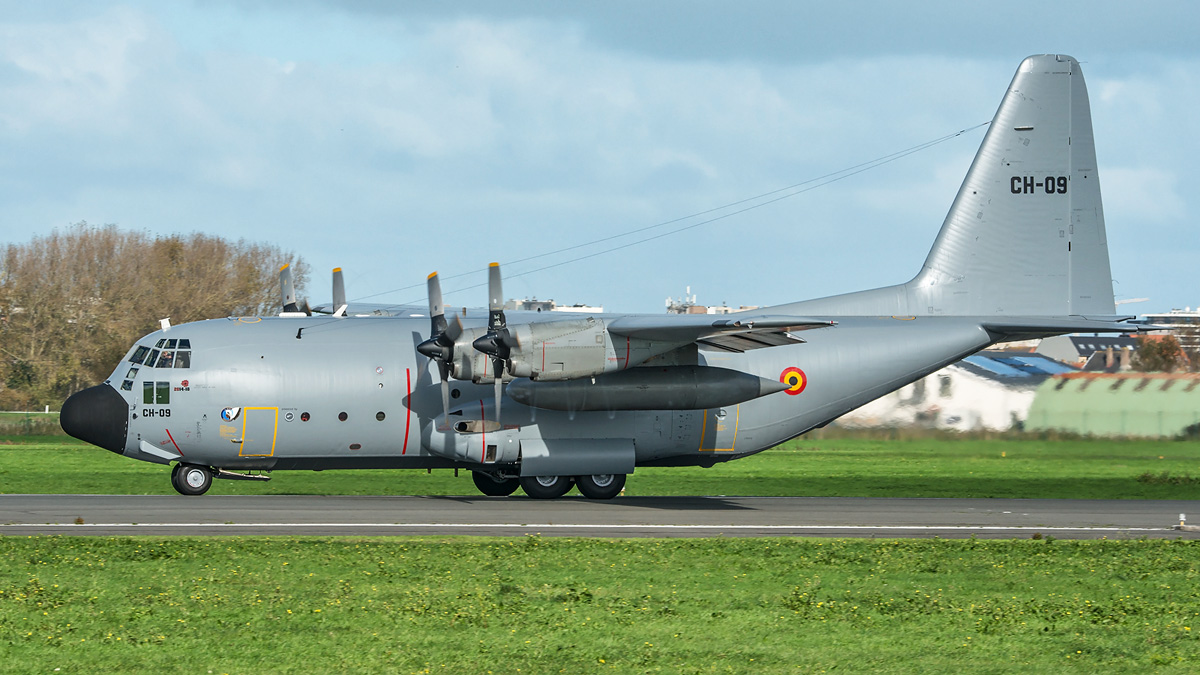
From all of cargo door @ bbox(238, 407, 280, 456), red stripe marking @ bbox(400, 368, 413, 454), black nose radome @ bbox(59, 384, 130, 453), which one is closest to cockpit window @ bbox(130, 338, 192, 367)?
black nose radome @ bbox(59, 384, 130, 453)

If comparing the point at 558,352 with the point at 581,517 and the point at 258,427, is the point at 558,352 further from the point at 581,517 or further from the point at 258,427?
the point at 258,427

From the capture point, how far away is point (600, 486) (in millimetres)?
24500

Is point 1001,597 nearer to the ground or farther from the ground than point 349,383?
nearer to the ground

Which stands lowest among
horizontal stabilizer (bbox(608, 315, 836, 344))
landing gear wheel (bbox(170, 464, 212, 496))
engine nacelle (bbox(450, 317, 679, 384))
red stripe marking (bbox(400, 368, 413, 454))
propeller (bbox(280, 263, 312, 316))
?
landing gear wheel (bbox(170, 464, 212, 496))

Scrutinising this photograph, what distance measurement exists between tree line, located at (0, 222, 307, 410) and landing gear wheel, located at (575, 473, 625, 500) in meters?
37.3

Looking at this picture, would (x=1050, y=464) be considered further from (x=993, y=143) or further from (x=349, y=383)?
(x=349, y=383)

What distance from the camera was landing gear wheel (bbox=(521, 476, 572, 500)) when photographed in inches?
957

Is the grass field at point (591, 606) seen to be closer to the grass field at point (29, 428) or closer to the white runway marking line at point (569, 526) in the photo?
the white runway marking line at point (569, 526)

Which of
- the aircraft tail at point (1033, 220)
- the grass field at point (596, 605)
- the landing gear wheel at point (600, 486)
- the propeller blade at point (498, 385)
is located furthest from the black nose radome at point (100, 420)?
the aircraft tail at point (1033, 220)

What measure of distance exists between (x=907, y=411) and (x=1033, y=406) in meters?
3.44

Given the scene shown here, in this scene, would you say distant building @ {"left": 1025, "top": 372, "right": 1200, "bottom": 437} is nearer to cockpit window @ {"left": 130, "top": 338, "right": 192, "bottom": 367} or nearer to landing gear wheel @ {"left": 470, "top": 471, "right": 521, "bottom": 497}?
landing gear wheel @ {"left": 470, "top": 471, "right": 521, "bottom": 497}

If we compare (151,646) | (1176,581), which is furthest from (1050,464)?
(151,646)

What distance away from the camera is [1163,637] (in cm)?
1140

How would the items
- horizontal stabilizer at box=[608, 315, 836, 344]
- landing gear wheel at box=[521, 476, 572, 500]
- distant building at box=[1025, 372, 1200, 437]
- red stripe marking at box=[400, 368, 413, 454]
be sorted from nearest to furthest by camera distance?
horizontal stabilizer at box=[608, 315, 836, 344], red stripe marking at box=[400, 368, 413, 454], landing gear wheel at box=[521, 476, 572, 500], distant building at box=[1025, 372, 1200, 437]
